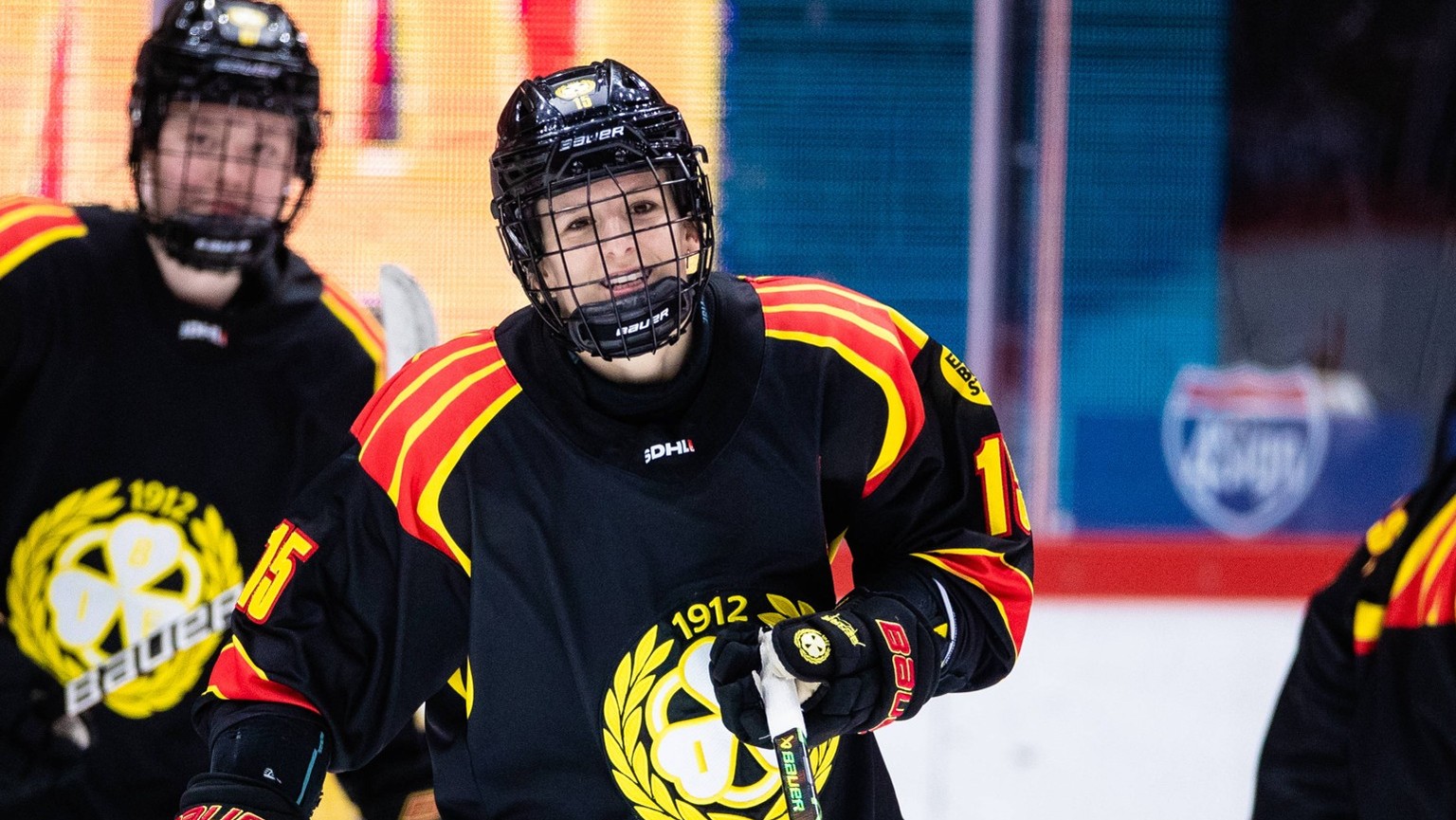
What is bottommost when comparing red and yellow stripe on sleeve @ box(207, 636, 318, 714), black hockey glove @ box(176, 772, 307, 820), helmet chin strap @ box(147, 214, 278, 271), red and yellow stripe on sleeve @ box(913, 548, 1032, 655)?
black hockey glove @ box(176, 772, 307, 820)

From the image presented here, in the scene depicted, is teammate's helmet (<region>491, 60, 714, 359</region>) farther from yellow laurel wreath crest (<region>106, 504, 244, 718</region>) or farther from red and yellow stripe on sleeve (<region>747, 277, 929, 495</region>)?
yellow laurel wreath crest (<region>106, 504, 244, 718</region>)

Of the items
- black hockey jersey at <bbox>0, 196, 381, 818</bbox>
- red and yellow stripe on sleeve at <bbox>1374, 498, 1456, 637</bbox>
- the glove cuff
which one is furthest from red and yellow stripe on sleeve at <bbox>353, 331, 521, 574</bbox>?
red and yellow stripe on sleeve at <bbox>1374, 498, 1456, 637</bbox>

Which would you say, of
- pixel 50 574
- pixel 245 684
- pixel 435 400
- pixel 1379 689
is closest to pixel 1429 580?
pixel 1379 689

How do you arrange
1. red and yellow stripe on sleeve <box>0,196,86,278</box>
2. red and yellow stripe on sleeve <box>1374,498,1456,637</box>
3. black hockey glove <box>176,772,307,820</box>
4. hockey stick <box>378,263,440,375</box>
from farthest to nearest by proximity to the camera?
1. hockey stick <box>378,263,440,375</box>
2. red and yellow stripe on sleeve <box>0,196,86,278</box>
3. red and yellow stripe on sleeve <box>1374,498,1456,637</box>
4. black hockey glove <box>176,772,307,820</box>

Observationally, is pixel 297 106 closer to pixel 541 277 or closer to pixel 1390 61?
pixel 541 277

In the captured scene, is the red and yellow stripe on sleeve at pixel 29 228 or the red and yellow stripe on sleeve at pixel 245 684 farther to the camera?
the red and yellow stripe on sleeve at pixel 29 228

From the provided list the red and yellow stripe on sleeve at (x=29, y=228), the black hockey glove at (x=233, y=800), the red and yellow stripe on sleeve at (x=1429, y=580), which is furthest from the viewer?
the red and yellow stripe on sleeve at (x=29, y=228)

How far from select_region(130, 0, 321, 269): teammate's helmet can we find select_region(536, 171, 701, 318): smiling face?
67 cm

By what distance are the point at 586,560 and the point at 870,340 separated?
0.32 metres

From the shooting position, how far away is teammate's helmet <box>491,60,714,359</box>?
1390 mm

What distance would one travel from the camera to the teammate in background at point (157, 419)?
6.29 feet

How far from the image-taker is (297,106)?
6.56 feet

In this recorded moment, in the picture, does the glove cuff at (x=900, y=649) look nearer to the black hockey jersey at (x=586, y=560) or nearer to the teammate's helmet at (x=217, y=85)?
the black hockey jersey at (x=586, y=560)

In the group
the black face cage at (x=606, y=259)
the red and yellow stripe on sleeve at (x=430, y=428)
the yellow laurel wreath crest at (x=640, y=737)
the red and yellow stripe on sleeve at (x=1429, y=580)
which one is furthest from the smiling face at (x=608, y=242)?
the red and yellow stripe on sleeve at (x=1429, y=580)
